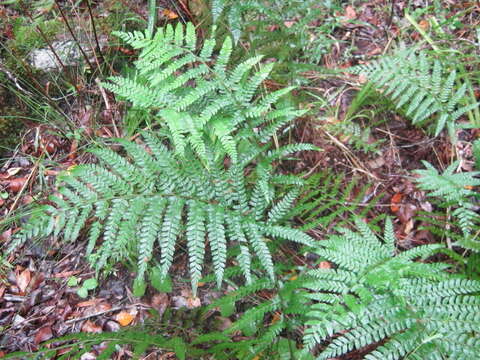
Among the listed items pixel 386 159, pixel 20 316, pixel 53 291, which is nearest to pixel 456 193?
pixel 386 159

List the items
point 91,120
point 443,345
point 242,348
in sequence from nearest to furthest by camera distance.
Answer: point 443,345 → point 242,348 → point 91,120

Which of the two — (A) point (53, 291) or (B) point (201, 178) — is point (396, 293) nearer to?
(B) point (201, 178)

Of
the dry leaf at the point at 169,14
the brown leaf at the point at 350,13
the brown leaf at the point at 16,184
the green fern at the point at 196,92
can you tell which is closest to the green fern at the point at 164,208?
the green fern at the point at 196,92

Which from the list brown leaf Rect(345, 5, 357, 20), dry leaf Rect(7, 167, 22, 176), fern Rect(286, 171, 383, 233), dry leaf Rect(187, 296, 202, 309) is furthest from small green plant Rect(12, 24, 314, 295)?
brown leaf Rect(345, 5, 357, 20)

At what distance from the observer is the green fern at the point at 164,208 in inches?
80.0

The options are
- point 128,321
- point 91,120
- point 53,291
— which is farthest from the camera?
point 91,120

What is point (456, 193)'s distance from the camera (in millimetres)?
2338

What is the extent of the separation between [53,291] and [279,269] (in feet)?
5.24

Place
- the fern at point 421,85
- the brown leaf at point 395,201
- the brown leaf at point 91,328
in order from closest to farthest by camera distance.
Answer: the brown leaf at point 91,328
the fern at point 421,85
the brown leaf at point 395,201

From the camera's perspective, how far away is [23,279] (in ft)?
9.38

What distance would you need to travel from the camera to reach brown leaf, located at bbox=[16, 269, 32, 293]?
9.29 ft

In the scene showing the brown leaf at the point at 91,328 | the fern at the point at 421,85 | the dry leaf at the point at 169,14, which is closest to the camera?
the brown leaf at the point at 91,328

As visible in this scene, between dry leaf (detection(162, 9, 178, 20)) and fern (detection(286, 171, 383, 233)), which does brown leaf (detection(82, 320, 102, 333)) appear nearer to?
fern (detection(286, 171, 383, 233))

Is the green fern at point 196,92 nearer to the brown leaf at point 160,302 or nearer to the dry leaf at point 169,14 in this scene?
the brown leaf at point 160,302
